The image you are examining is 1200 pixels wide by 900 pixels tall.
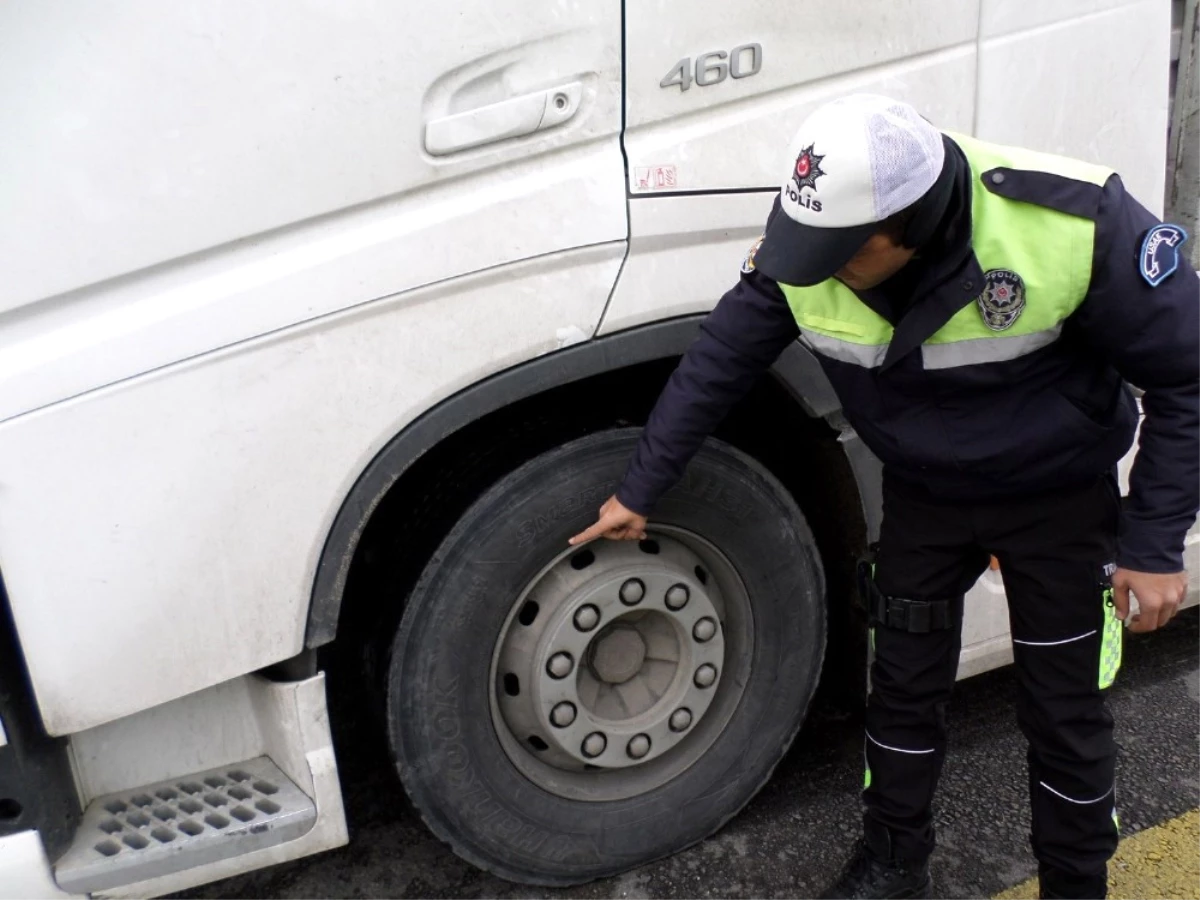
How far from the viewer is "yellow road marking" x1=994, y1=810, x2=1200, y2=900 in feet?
7.60

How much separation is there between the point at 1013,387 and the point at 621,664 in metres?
0.91

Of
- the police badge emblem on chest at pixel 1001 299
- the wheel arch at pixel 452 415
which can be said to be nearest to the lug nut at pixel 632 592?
the wheel arch at pixel 452 415

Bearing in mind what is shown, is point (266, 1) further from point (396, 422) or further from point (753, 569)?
point (753, 569)

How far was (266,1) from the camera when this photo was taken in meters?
1.65

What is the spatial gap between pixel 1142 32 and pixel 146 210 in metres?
1.79

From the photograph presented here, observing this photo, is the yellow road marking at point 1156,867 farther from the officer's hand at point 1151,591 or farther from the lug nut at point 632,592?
the lug nut at point 632,592

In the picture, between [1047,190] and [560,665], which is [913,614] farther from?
[1047,190]

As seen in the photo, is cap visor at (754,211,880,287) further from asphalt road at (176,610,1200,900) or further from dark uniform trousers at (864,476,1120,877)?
asphalt road at (176,610,1200,900)

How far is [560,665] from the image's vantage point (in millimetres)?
2188

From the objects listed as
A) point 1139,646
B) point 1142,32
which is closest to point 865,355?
point 1142,32

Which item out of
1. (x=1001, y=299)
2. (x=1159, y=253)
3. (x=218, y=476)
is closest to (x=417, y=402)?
(x=218, y=476)

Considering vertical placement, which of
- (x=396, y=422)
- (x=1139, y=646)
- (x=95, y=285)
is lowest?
(x=1139, y=646)

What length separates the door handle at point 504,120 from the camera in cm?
179

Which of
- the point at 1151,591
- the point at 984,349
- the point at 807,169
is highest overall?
the point at 807,169
